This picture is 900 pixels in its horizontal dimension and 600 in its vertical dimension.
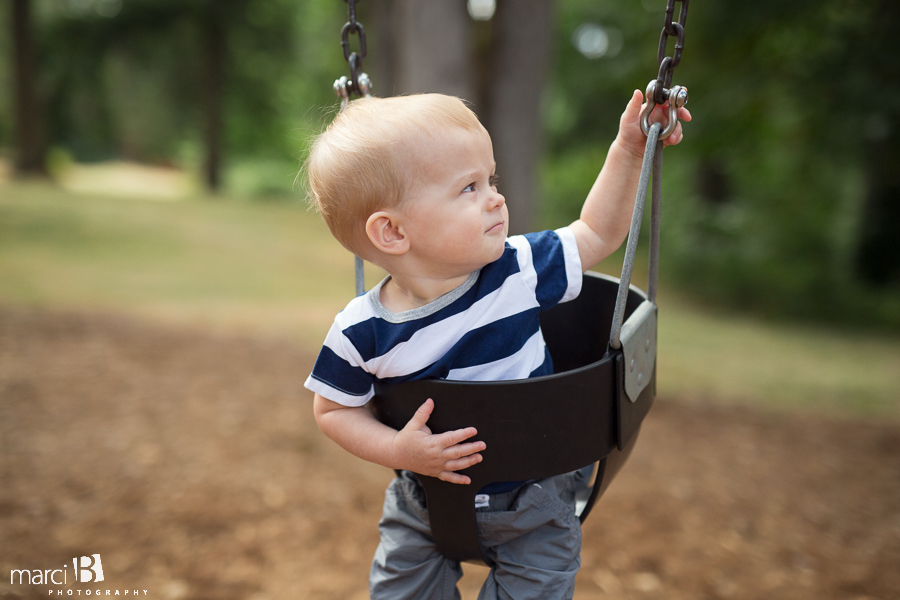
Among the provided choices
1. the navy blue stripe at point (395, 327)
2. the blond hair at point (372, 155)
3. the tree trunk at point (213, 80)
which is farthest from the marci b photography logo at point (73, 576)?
the tree trunk at point (213, 80)

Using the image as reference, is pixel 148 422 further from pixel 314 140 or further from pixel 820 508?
pixel 820 508

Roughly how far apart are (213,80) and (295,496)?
15844 millimetres

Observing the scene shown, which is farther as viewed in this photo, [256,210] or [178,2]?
[178,2]

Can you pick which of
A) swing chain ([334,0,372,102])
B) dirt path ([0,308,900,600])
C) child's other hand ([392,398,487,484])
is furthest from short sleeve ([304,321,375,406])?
dirt path ([0,308,900,600])

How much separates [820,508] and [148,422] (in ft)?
12.5

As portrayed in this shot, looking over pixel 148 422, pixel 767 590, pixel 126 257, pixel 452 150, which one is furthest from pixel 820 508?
pixel 126 257

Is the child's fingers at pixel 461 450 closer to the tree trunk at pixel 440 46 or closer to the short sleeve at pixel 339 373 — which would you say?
the short sleeve at pixel 339 373

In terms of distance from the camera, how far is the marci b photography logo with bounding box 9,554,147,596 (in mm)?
2711

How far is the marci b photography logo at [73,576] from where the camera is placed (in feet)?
8.89

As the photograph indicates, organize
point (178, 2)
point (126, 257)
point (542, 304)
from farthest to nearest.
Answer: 1. point (178, 2)
2. point (126, 257)
3. point (542, 304)

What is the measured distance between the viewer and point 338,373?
1397 millimetres

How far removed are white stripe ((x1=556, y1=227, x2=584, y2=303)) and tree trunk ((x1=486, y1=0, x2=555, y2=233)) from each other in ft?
10.6

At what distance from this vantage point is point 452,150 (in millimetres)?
1319

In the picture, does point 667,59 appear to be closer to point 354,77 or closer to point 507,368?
point 507,368
